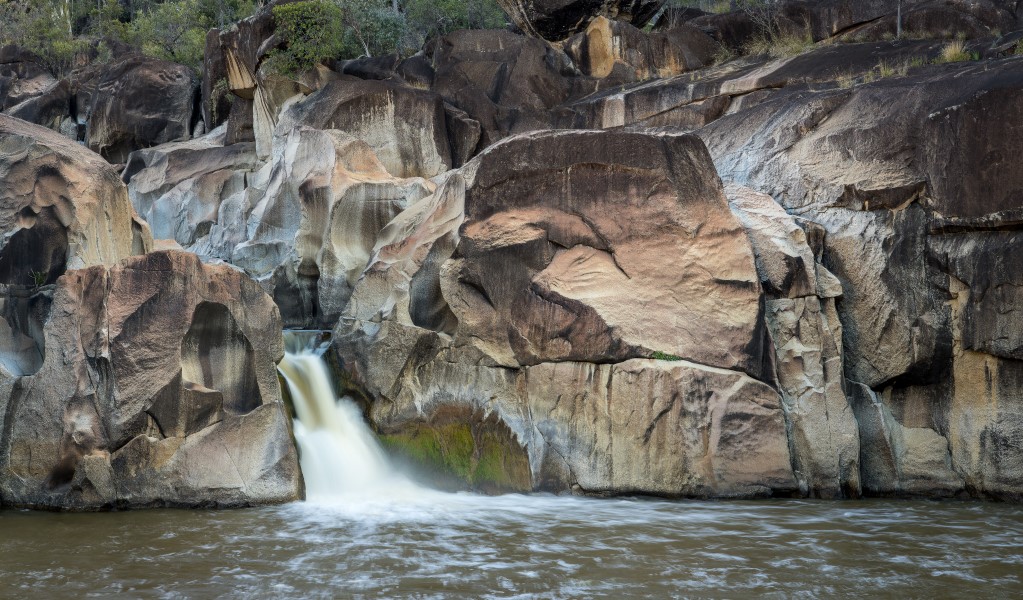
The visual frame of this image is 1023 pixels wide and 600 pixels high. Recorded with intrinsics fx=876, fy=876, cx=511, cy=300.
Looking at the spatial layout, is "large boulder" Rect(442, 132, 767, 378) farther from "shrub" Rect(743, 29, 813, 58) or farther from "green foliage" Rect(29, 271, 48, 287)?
"shrub" Rect(743, 29, 813, 58)

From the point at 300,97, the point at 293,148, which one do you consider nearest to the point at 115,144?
the point at 300,97

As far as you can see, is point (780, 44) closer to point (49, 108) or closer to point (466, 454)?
point (466, 454)

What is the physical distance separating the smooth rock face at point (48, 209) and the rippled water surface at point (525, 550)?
3.09 m

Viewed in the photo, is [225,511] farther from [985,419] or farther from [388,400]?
[985,419]

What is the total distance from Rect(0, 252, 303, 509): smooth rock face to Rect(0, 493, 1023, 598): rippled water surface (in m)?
0.36

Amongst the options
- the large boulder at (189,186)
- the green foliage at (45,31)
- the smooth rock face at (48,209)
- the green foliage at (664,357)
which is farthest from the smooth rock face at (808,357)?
the green foliage at (45,31)

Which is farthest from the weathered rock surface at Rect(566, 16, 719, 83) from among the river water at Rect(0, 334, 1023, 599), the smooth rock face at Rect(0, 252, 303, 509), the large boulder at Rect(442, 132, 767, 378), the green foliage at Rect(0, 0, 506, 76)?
the smooth rock face at Rect(0, 252, 303, 509)

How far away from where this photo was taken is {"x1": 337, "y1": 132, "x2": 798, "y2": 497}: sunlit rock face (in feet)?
32.1

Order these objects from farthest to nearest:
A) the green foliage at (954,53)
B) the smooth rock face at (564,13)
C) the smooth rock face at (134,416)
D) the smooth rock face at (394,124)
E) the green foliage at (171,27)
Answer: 1. the green foliage at (171,27)
2. the smooth rock face at (564,13)
3. the smooth rock face at (394,124)
4. the green foliage at (954,53)
5. the smooth rock face at (134,416)

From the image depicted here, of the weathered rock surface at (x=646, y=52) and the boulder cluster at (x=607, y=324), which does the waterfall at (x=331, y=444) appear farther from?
the weathered rock surface at (x=646, y=52)

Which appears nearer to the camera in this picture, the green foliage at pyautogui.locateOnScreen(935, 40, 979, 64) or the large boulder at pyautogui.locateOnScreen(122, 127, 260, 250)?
the green foliage at pyautogui.locateOnScreen(935, 40, 979, 64)

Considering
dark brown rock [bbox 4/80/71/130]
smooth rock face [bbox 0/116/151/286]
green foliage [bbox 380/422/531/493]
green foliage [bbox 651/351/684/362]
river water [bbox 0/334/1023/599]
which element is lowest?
river water [bbox 0/334/1023/599]

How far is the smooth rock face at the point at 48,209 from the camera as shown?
1056 centimetres

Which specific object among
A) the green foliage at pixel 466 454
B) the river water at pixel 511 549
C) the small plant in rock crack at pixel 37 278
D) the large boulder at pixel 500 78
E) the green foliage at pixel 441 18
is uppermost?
the green foliage at pixel 441 18
